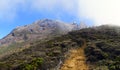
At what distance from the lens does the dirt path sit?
93.7 m

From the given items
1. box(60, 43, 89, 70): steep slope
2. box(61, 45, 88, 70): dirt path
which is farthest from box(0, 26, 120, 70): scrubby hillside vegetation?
box(61, 45, 88, 70): dirt path

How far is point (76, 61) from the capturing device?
9788 cm

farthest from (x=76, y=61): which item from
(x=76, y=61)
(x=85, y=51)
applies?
(x=85, y=51)

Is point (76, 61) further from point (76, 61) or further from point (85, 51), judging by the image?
point (85, 51)

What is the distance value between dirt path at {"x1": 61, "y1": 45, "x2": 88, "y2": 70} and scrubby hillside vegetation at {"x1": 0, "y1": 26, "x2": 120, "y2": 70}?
1436 mm

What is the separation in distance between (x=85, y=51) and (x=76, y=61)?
287 inches

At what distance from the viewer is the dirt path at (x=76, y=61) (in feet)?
307

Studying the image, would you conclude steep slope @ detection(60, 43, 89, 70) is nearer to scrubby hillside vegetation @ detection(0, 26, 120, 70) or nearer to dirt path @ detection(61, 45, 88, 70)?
dirt path @ detection(61, 45, 88, 70)

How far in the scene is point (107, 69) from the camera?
274 ft

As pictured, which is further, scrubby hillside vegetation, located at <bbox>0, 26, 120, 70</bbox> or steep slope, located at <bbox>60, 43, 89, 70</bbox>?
steep slope, located at <bbox>60, 43, 89, 70</bbox>

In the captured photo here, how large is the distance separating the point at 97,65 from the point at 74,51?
54.1ft

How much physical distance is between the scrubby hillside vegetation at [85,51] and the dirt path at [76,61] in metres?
1.44

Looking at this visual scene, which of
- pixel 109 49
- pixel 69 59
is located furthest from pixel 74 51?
pixel 109 49

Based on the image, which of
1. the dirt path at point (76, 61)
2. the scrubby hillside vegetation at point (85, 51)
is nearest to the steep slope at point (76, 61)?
the dirt path at point (76, 61)
